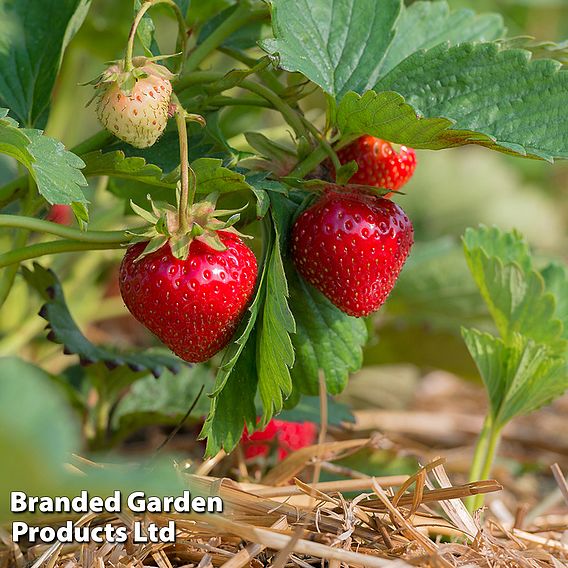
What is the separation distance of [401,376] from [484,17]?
86cm

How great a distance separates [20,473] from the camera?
40cm

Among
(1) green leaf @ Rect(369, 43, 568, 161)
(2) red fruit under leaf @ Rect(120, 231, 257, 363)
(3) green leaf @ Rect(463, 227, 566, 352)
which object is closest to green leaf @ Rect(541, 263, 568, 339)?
(3) green leaf @ Rect(463, 227, 566, 352)

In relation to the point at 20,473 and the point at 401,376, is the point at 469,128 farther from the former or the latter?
the point at 401,376

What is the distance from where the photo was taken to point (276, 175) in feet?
2.63

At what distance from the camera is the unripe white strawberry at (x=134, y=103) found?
2.14 ft

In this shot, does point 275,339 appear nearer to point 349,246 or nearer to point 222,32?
point 349,246

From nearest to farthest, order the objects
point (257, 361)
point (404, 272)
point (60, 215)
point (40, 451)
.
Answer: point (40, 451) < point (257, 361) < point (60, 215) < point (404, 272)

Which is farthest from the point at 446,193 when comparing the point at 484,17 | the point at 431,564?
the point at 431,564

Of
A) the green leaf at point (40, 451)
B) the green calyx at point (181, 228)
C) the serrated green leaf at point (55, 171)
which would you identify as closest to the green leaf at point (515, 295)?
the green calyx at point (181, 228)

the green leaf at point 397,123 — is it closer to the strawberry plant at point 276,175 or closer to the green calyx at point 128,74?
the strawberry plant at point 276,175

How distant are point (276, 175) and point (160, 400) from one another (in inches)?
16.1

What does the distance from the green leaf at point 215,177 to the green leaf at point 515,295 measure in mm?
334

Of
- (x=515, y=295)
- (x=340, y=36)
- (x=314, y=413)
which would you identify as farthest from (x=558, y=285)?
(x=340, y=36)

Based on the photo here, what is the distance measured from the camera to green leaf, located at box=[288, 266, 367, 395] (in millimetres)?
825
